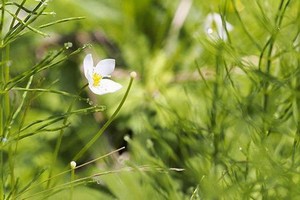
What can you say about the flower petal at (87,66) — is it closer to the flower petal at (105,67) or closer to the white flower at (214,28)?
the flower petal at (105,67)

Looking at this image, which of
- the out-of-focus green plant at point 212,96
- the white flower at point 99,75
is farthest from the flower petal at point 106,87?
the out-of-focus green plant at point 212,96

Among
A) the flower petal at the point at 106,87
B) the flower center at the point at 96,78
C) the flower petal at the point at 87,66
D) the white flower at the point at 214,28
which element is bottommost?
the flower petal at the point at 106,87

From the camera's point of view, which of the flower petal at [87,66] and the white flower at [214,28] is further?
the white flower at [214,28]

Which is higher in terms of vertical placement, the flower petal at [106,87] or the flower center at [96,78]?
the flower center at [96,78]

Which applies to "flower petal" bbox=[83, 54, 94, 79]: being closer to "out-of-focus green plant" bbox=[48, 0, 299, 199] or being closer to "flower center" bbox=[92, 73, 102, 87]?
"flower center" bbox=[92, 73, 102, 87]

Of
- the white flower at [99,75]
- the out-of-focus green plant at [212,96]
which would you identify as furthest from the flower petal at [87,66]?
the out-of-focus green plant at [212,96]

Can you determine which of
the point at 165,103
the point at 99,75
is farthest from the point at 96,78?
the point at 165,103

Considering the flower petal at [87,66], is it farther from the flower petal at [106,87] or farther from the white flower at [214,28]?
the white flower at [214,28]

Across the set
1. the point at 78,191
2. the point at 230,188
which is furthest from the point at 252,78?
the point at 78,191
